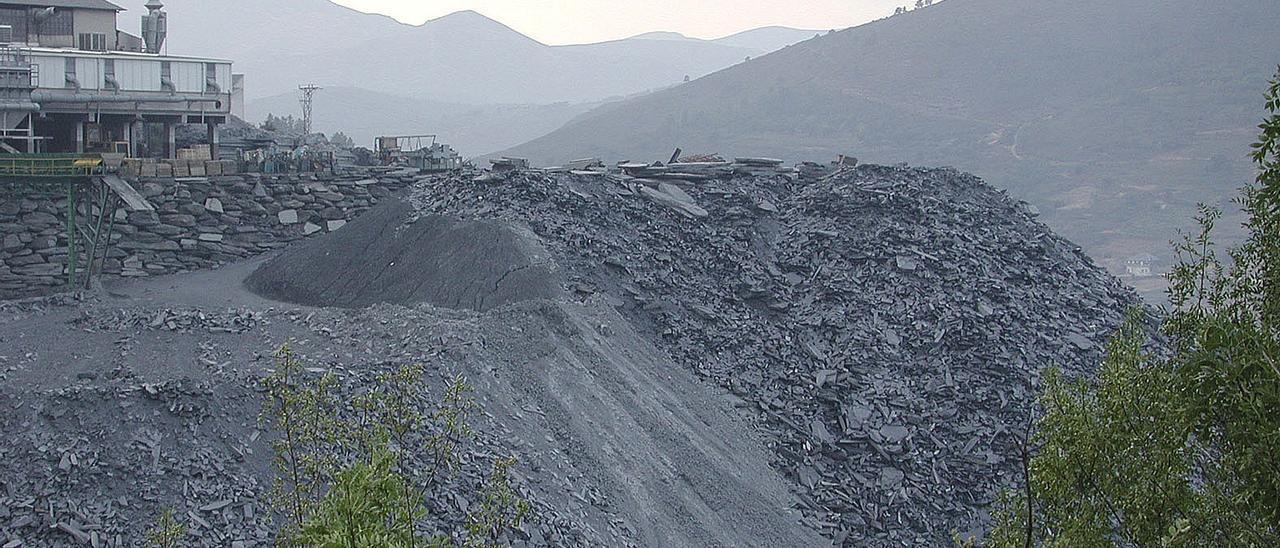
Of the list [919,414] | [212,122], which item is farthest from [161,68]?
[919,414]

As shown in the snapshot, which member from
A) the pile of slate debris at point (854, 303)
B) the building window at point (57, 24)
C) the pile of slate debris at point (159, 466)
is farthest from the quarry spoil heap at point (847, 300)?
the building window at point (57, 24)

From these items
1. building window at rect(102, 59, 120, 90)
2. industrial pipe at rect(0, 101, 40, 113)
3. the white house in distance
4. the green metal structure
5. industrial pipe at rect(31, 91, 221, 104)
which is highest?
building window at rect(102, 59, 120, 90)

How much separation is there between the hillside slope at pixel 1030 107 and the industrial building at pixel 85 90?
4472cm

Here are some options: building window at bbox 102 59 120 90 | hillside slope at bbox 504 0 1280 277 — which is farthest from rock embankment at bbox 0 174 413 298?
hillside slope at bbox 504 0 1280 277

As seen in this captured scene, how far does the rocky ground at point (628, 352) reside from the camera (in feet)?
42.9

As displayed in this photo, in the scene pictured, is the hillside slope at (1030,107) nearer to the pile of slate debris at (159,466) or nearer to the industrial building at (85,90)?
the industrial building at (85,90)

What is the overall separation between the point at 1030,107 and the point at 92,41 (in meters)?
72.5

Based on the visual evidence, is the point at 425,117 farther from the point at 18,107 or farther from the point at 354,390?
the point at 354,390

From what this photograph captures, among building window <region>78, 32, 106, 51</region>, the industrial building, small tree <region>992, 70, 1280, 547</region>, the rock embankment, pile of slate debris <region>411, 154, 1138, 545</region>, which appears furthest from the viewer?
building window <region>78, 32, 106, 51</region>

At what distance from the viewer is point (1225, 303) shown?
7.95m

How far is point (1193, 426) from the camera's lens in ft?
24.1

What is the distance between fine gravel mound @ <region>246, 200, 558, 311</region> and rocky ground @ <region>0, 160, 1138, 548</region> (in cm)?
7

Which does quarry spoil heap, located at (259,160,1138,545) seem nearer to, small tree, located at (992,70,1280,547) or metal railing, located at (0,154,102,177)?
metal railing, located at (0,154,102,177)

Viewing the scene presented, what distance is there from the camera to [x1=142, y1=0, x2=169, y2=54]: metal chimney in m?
32.7
